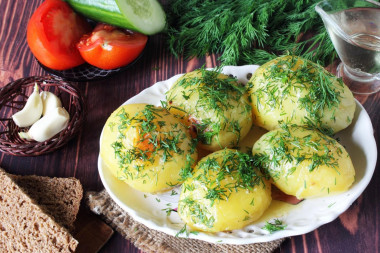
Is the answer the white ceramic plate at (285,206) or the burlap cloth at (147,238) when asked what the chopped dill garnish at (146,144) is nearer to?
the white ceramic plate at (285,206)

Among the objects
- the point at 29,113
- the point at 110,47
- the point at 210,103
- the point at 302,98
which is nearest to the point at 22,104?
the point at 29,113

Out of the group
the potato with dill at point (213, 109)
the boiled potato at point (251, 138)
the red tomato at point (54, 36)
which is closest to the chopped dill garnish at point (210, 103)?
the potato with dill at point (213, 109)

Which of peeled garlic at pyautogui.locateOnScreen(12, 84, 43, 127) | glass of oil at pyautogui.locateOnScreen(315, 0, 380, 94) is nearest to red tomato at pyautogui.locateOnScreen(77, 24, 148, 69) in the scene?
peeled garlic at pyautogui.locateOnScreen(12, 84, 43, 127)

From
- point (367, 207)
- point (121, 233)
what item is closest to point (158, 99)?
point (121, 233)

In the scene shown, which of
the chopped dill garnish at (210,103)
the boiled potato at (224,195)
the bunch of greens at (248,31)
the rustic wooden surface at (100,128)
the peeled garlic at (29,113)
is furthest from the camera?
the bunch of greens at (248,31)

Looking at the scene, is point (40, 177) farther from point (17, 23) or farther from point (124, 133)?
point (17, 23)

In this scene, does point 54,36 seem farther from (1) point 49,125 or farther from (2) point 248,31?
(2) point 248,31

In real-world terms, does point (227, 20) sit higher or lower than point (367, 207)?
higher
